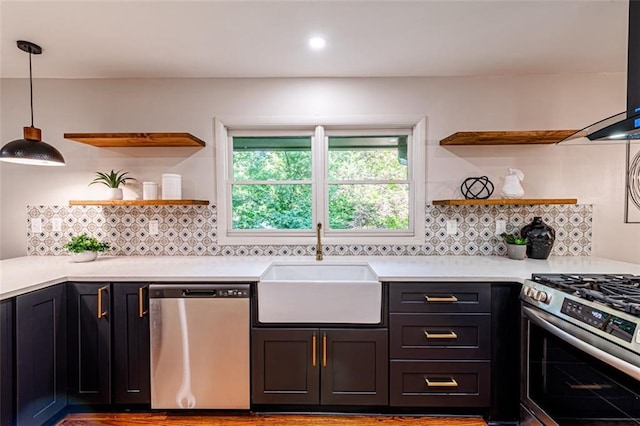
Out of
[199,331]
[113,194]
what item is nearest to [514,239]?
[199,331]

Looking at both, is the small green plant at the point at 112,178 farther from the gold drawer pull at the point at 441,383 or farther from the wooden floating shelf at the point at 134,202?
the gold drawer pull at the point at 441,383

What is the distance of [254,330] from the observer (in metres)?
1.80

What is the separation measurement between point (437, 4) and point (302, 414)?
2.48 m

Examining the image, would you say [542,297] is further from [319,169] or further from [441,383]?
[319,169]

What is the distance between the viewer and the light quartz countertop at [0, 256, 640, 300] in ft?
5.80

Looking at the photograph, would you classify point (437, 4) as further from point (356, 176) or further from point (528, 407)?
point (528, 407)

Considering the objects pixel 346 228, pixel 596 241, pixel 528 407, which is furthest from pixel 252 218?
pixel 596 241

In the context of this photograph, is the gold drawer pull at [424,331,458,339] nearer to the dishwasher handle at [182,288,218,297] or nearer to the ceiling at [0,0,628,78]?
the dishwasher handle at [182,288,218,297]

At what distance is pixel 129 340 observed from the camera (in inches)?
71.4

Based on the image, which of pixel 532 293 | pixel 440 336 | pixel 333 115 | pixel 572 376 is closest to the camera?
pixel 572 376

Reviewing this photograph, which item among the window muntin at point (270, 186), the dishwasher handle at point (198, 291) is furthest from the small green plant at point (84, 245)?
the window muntin at point (270, 186)

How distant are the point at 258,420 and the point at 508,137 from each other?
2.54m

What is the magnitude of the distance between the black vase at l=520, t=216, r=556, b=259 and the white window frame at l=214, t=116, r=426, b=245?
2.60ft

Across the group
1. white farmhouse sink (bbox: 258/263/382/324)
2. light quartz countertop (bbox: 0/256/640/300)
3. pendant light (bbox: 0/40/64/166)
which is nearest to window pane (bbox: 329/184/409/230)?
light quartz countertop (bbox: 0/256/640/300)
